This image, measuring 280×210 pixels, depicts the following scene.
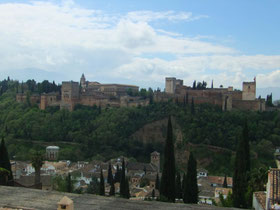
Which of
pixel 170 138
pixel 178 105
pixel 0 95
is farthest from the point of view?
pixel 0 95

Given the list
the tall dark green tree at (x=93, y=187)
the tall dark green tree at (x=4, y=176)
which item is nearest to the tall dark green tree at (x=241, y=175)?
the tall dark green tree at (x=4, y=176)

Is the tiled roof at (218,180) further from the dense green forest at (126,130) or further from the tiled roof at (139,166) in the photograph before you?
the tiled roof at (139,166)

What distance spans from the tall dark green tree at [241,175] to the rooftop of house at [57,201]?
752 cm

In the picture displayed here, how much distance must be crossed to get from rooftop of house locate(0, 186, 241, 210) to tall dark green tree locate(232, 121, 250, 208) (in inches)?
296

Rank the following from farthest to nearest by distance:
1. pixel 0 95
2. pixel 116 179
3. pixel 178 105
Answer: pixel 0 95
pixel 178 105
pixel 116 179

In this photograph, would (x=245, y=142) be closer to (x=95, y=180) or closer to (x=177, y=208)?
(x=177, y=208)

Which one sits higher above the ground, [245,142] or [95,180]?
[245,142]

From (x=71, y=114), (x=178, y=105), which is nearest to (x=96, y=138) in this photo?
(x=71, y=114)

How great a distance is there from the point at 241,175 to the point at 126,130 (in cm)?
3950

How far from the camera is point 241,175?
20.8 metres

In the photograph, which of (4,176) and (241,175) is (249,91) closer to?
(241,175)

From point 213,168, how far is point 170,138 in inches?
994

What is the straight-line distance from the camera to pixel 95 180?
41.3m

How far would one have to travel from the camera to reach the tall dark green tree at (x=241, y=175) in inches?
760
